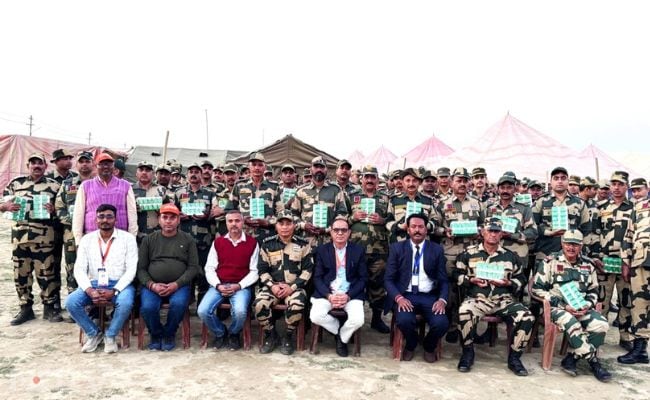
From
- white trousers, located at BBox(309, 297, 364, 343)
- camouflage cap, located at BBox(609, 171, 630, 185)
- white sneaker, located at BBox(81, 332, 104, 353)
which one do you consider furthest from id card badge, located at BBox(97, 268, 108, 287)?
camouflage cap, located at BBox(609, 171, 630, 185)

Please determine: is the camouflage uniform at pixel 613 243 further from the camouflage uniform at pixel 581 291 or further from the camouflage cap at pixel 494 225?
the camouflage cap at pixel 494 225

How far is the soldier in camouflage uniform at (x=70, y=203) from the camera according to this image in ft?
17.9

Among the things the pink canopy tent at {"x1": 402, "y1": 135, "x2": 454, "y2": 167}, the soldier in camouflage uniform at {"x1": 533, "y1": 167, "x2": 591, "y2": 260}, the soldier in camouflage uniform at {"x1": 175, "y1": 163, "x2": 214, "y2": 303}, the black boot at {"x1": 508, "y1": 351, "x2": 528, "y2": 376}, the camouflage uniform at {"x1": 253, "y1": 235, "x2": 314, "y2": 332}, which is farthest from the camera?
the pink canopy tent at {"x1": 402, "y1": 135, "x2": 454, "y2": 167}

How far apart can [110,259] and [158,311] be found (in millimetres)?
837

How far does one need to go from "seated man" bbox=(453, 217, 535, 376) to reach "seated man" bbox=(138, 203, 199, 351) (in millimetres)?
3128

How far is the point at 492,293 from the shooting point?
477 cm

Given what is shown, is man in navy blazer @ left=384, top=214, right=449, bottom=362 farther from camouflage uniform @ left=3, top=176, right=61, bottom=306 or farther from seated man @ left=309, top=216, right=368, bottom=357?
camouflage uniform @ left=3, top=176, right=61, bottom=306

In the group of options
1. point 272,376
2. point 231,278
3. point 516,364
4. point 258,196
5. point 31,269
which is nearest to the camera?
point 272,376

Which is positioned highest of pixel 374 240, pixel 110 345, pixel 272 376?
pixel 374 240

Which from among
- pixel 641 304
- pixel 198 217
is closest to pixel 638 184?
pixel 641 304

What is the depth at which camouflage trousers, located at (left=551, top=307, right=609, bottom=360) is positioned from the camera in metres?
4.29

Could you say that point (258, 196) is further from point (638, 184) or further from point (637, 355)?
point (638, 184)

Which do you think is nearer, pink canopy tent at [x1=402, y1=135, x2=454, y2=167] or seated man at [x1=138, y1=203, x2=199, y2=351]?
seated man at [x1=138, y1=203, x2=199, y2=351]

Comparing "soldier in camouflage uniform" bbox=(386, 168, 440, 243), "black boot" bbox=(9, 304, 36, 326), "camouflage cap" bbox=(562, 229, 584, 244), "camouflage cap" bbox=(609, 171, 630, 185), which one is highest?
"camouflage cap" bbox=(609, 171, 630, 185)
